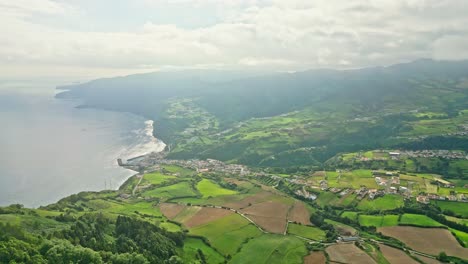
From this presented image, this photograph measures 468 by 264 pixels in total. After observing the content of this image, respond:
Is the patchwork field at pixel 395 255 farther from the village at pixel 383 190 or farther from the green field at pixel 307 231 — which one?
the village at pixel 383 190

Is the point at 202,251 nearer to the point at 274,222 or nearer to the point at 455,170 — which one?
the point at 274,222

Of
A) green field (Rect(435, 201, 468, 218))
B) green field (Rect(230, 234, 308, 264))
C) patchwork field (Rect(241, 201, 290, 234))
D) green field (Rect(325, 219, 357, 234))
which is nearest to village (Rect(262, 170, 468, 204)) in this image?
green field (Rect(435, 201, 468, 218))

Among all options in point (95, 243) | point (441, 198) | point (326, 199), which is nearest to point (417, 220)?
point (441, 198)

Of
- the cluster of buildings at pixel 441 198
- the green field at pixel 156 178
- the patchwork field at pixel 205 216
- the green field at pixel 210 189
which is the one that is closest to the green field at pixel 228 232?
the patchwork field at pixel 205 216

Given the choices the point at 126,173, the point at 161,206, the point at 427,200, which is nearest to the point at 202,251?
the point at 161,206

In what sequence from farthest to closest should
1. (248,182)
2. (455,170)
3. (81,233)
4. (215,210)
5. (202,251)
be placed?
1. (455,170)
2. (248,182)
3. (215,210)
4. (202,251)
5. (81,233)

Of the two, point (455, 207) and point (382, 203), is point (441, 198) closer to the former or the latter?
point (455, 207)
